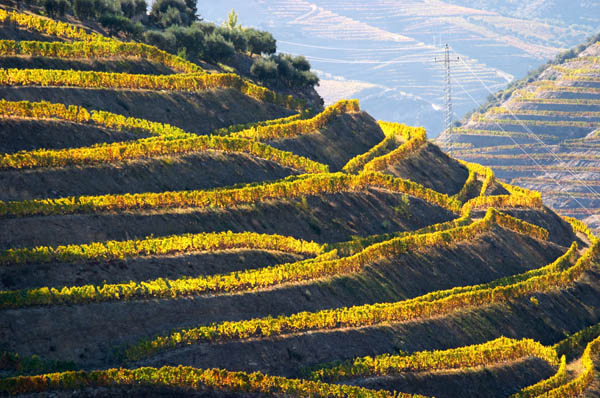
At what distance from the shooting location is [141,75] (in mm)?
99625

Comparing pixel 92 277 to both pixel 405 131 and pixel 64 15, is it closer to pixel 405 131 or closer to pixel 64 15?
pixel 64 15

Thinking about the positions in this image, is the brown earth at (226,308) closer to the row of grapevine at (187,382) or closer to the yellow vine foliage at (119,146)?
the row of grapevine at (187,382)

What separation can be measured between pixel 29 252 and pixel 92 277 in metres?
4.76

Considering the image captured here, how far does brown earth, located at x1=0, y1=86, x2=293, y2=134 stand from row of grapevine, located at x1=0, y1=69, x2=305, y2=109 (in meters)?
0.85

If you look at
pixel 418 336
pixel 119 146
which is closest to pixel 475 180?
pixel 418 336

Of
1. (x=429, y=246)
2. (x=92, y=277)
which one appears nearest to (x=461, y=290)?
(x=429, y=246)

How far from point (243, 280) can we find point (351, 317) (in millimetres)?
9124

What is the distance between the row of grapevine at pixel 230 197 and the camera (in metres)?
70.2

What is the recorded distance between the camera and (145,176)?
8119 cm

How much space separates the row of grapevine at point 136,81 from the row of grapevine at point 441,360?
43512mm

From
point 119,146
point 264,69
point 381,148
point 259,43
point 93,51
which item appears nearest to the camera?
point 119,146

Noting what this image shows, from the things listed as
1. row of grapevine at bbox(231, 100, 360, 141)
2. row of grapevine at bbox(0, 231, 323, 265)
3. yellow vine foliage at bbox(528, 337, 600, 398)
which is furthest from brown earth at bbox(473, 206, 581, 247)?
A: row of grapevine at bbox(0, 231, 323, 265)

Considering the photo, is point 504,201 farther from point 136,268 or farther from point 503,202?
point 136,268

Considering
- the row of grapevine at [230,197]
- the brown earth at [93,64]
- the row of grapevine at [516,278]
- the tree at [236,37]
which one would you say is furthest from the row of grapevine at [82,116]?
the tree at [236,37]
